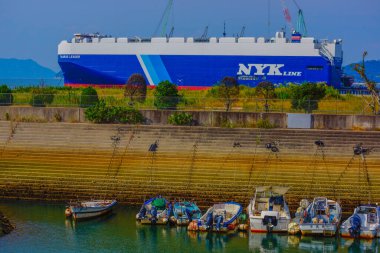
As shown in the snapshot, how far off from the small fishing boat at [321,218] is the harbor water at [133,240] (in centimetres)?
41

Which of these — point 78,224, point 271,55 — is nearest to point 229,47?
point 271,55

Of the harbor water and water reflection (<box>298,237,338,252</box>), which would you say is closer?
the harbor water

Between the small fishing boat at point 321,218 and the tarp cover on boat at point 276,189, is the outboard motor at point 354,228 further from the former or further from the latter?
the tarp cover on boat at point 276,189

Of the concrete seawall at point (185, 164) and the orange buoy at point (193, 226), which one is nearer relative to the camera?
the orange buoy at point (193, 226)

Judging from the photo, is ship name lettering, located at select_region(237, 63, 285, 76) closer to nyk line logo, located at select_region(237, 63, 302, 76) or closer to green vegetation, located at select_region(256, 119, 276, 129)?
nyk line logo, located at select_region(237, 63, 302, 76)

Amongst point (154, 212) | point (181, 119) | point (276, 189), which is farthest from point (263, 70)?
point (154, 212)

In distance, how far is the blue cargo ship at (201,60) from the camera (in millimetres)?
75812

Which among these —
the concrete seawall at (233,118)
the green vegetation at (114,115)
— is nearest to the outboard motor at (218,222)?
the concrete seawall at (233,118)

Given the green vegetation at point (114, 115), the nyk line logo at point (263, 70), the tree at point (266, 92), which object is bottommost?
the green vegetation at point (114, 115)

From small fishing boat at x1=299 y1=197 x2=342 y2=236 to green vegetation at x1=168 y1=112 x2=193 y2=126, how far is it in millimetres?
12360

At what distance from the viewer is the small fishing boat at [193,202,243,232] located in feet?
108

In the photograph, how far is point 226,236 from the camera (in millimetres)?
32750

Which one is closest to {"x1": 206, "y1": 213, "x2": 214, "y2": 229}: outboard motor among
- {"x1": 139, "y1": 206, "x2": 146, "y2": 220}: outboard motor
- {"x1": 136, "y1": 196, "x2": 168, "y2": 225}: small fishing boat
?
{"x1": 136, "y1": 196, "x2": 168, "y2": 225}: small fishing boat

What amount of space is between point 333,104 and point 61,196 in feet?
62.9
